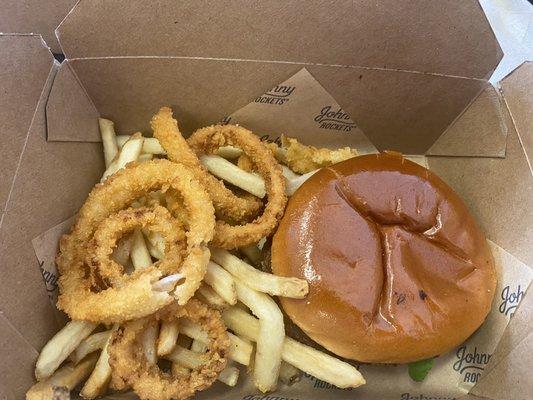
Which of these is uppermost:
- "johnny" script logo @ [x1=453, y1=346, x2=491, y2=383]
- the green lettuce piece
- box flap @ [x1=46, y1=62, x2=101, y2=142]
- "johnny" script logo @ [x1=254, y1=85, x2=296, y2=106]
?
box flap @ [x1=46, y1=62, x2=101, y2=142]

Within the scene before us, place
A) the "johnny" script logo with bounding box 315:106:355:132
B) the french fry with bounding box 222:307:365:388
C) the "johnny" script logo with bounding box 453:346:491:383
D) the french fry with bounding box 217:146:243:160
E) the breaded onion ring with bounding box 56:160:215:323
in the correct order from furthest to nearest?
1. the "johnny" script logo with bounding box 315:106:355:132
2. the french fry with bounding box 217:146:243:160
3. the "johnny" script logo with bounding box 453:346:491:383
4. the french fry with bounding box 222:307:365:388
5. the breaded onion ring with bounding box 56:160:215:323

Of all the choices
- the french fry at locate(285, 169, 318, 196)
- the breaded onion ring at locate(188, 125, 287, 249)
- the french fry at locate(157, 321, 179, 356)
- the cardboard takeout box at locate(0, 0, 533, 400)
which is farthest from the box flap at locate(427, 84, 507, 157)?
the french fry at locate(157, 321, 179, 356)

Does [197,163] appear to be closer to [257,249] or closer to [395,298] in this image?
[257,249]

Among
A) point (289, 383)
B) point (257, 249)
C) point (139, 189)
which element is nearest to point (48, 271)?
point (139, 189)

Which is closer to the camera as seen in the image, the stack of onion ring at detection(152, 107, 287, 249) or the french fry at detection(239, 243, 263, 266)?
the stack of onion ring at detection(152, 107, 287, 249)

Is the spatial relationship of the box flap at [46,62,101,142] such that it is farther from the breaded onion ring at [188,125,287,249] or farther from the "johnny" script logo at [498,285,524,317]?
the "johnny" script logo at [498,285,524,317]
